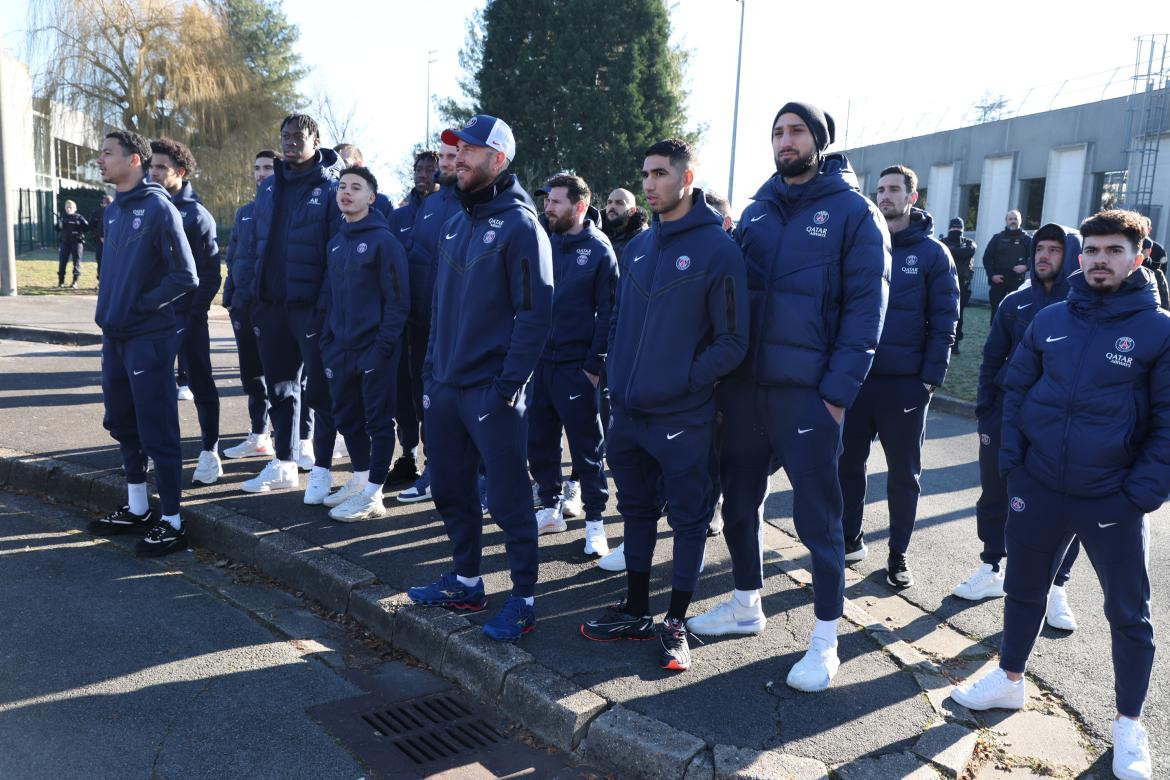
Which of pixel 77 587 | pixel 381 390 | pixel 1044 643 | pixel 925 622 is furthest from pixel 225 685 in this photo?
pixel 1044 643

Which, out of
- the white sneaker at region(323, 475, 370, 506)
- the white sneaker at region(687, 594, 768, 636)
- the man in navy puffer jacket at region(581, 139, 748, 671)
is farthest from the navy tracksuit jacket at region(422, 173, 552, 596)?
the white sneaker at region(323, 475, 370, 506)

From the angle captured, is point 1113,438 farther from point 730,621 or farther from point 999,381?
point 730,621

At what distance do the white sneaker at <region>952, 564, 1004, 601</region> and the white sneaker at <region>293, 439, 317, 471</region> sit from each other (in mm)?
4722

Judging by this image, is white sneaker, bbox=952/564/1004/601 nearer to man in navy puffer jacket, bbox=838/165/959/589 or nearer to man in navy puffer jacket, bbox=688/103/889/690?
man in navy puffer jacket, bbox=838/165/959/589

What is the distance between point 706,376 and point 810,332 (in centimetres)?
48

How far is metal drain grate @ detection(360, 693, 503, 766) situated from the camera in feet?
11.2

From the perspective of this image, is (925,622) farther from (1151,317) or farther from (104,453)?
(104,453)

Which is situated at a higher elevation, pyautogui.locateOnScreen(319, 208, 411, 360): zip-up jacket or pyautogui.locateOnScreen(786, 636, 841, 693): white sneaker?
pyautogui.locateOnScreen(319, 208, 411, 360): zip-up jacket

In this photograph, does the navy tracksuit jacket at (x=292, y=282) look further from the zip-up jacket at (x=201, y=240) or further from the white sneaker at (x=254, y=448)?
the white sneaker at (x=254, y=448)

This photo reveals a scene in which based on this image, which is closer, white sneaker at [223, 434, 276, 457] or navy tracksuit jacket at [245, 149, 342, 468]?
navy tracksuit jacket at [245, 149, 342, 468]

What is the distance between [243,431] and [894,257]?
19.4 ft

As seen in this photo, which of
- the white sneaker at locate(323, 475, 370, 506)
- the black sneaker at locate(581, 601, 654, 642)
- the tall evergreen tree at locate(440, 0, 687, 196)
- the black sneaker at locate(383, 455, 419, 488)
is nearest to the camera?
the black sneaker at locate(581, 601, 654, 642)

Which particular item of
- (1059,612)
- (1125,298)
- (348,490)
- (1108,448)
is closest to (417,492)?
(348,490)

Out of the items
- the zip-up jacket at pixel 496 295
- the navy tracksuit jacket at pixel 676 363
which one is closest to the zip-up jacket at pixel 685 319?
the navy tracksuit jacket at pixel 676 363
